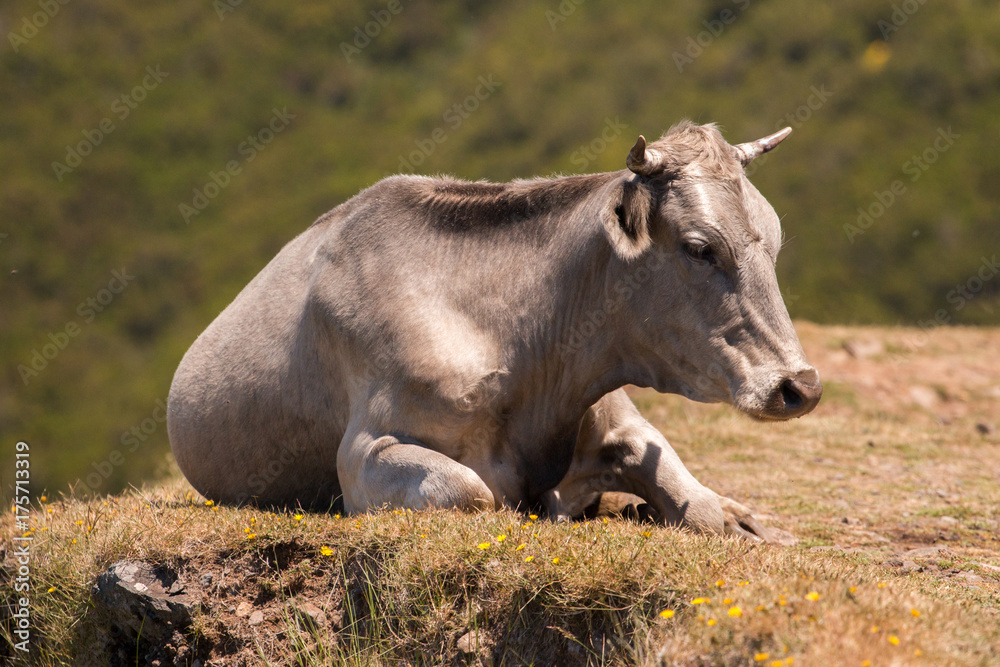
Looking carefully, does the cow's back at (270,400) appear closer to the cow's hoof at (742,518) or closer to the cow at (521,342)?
the cow at (521,342)

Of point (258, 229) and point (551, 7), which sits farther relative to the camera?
point (551, 7)

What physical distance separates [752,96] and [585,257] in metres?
46.2

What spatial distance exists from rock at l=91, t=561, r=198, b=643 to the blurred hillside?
3322 centimetres

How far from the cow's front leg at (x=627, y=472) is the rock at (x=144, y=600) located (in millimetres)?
2114

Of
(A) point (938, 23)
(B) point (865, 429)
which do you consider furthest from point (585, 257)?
(A) point (938, 23)

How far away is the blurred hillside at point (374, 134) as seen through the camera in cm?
4159

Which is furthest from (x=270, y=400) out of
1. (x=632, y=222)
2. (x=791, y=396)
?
(x=791, y=396)

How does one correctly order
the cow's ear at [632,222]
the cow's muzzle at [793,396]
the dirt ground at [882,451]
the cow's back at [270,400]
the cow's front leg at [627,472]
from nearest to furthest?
the cow's muzzle at [793,396] → the cow's ear at [632,222] → the cow's front leg at [627,472] → the cow's back at [270,400] → the dirt ground at [882,451]

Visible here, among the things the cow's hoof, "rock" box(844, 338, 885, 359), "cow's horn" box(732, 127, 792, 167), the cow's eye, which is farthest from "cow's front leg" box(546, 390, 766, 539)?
"rock" box(844, 338, 885, 359)

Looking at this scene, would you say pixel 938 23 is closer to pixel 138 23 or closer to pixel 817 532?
pixel 138 23

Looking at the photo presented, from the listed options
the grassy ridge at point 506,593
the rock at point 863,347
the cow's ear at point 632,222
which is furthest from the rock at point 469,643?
the rock at point 863,347

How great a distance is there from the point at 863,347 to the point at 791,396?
963 cm

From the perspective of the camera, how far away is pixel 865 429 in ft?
35.2

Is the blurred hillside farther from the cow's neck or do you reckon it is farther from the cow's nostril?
the cow's nostril
